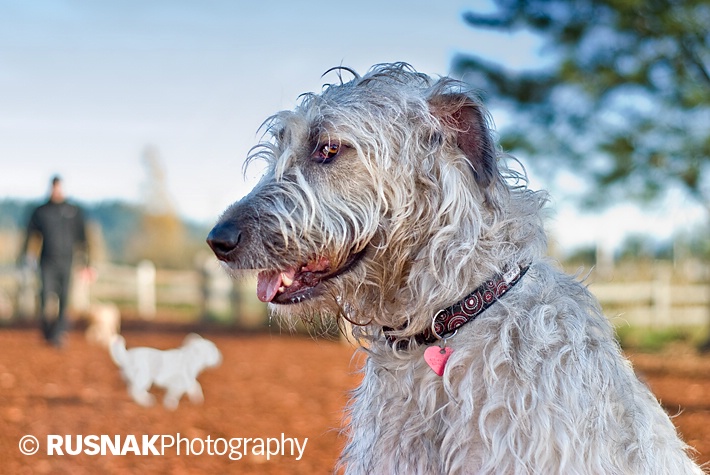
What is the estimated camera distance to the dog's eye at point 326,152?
8.71 ft

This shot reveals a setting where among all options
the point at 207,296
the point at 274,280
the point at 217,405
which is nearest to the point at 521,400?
the point at 274,280

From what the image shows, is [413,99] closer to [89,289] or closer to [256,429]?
[256,429]

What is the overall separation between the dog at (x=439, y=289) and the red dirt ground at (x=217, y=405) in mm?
2508

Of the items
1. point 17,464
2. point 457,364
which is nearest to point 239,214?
point 457,364

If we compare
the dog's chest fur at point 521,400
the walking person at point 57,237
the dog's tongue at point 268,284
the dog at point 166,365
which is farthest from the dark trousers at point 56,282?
the dog's chest fur at point 521,400

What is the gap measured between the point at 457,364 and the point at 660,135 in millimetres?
10841

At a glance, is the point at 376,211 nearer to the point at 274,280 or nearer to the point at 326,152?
the point at 326,152

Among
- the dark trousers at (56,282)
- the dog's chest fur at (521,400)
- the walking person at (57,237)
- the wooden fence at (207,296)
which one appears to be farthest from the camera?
the wooden fence at (207,296)

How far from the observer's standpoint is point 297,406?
1006 centimetres

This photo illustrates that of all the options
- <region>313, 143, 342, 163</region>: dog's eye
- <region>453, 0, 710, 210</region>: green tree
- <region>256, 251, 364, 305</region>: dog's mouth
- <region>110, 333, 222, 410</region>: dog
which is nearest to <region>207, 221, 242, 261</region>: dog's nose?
<region>256, 251, 364, 305</region>: dog's mouth

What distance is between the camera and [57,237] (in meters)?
13.2

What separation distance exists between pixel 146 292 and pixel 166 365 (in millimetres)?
15472

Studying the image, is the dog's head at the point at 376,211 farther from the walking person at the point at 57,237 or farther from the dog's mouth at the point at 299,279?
the walking person at the point at 57,237

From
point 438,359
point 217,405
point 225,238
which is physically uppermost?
point 217,405
